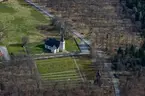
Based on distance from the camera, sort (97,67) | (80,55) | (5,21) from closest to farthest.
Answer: (97,67), (80,55), (5,21)

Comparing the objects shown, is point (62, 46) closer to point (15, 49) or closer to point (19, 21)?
point (15, 49)

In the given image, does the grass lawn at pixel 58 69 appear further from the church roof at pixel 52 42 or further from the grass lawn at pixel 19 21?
the grass lawn at pixel 19 21

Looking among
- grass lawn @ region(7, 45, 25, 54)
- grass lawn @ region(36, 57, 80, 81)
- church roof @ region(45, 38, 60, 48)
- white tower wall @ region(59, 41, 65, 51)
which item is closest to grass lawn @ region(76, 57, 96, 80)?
grass lawn @ region(36, 57, 80, 81)

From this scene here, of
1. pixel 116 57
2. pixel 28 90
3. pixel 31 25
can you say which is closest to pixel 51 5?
pixel 31 25

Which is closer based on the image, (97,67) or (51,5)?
(97,67)

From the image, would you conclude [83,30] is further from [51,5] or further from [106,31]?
[51,5]

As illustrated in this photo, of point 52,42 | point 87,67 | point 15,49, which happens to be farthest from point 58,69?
point 15,49

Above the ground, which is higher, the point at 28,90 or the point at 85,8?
the point at 85,8
